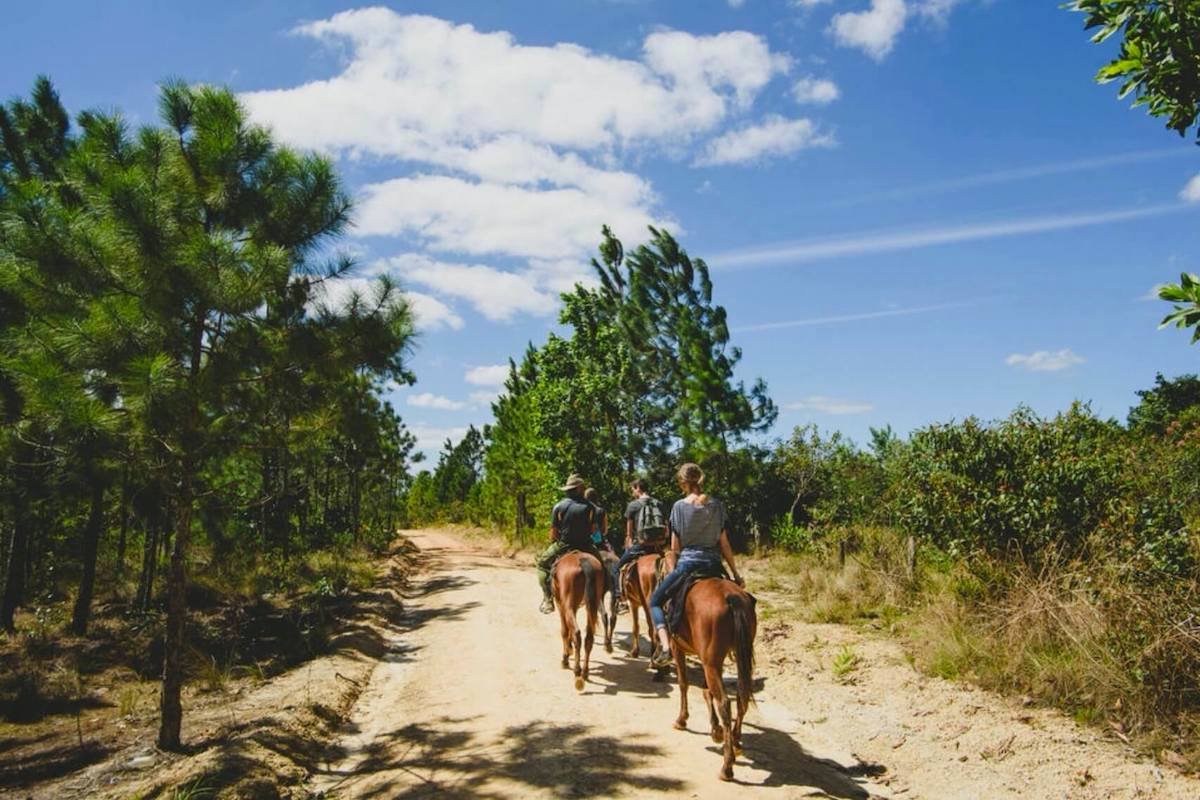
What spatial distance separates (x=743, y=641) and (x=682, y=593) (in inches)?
32.9

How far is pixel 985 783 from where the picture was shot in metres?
5.12

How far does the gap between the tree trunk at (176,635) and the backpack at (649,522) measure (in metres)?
5.43

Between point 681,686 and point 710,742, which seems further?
point 681,686

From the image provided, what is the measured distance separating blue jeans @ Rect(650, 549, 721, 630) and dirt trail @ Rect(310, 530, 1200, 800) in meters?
1.21

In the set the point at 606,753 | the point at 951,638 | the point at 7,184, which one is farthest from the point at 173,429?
the point at 951,638

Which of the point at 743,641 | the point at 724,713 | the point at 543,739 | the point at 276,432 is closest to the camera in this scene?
the point at 724,713

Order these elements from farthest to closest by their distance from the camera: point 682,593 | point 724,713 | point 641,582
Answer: point 641,582 → point 682,593 → point 724,713

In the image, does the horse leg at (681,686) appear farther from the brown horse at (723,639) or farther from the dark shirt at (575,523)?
the dark shirt at (575,523)

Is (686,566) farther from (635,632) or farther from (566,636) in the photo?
(635,632)

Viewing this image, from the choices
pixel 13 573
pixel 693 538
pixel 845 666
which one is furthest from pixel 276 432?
pixel 13 573

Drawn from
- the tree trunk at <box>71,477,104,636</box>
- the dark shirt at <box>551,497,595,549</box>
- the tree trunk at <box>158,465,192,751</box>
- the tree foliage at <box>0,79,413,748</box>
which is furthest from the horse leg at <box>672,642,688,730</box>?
the tree trunk at <box>71,477,104,636</box>

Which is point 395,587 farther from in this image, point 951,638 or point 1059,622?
point 1059,622

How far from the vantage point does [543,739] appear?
6203 millimetres

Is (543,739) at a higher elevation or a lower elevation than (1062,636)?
lower
